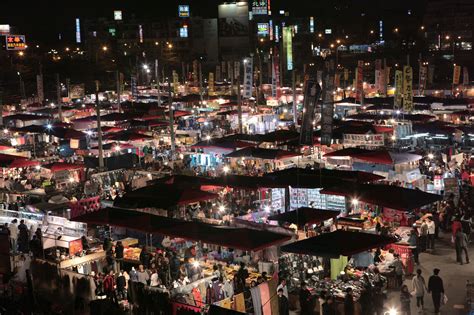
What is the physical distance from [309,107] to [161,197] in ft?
16.7

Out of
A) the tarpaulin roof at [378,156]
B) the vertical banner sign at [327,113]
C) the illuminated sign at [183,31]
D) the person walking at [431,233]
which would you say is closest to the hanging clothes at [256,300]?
the person walking at [431,233]

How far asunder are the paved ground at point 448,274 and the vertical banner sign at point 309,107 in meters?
4.82

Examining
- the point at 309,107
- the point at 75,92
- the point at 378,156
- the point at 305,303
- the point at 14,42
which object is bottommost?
the point at 305,303

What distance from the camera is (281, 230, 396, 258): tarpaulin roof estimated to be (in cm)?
1201

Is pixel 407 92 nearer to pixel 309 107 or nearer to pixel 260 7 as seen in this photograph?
pixel 309 107

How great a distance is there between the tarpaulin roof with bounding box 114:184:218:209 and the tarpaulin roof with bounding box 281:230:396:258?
5.06 metres

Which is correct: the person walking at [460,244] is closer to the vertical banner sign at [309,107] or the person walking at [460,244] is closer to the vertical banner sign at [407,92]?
the vertical banner sign at [309,107]

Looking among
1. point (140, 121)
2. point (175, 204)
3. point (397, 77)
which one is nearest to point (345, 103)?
point (397, 77)

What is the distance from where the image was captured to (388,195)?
1584cm

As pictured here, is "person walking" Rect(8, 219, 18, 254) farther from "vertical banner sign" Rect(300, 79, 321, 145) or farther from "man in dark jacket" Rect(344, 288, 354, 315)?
"man in dark jacket" Rect(344, 288, 354, 315)

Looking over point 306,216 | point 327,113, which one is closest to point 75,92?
point 327,113

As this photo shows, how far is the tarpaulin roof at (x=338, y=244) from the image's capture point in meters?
12.0

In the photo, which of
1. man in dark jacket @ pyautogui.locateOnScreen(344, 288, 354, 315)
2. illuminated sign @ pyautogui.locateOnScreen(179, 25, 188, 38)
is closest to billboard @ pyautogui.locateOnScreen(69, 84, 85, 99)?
man in dark jacket @ pyautogui.locateOnScreen(344, 288, 354, 315)

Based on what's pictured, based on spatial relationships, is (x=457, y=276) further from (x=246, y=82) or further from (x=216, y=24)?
(x=216, y=24)
